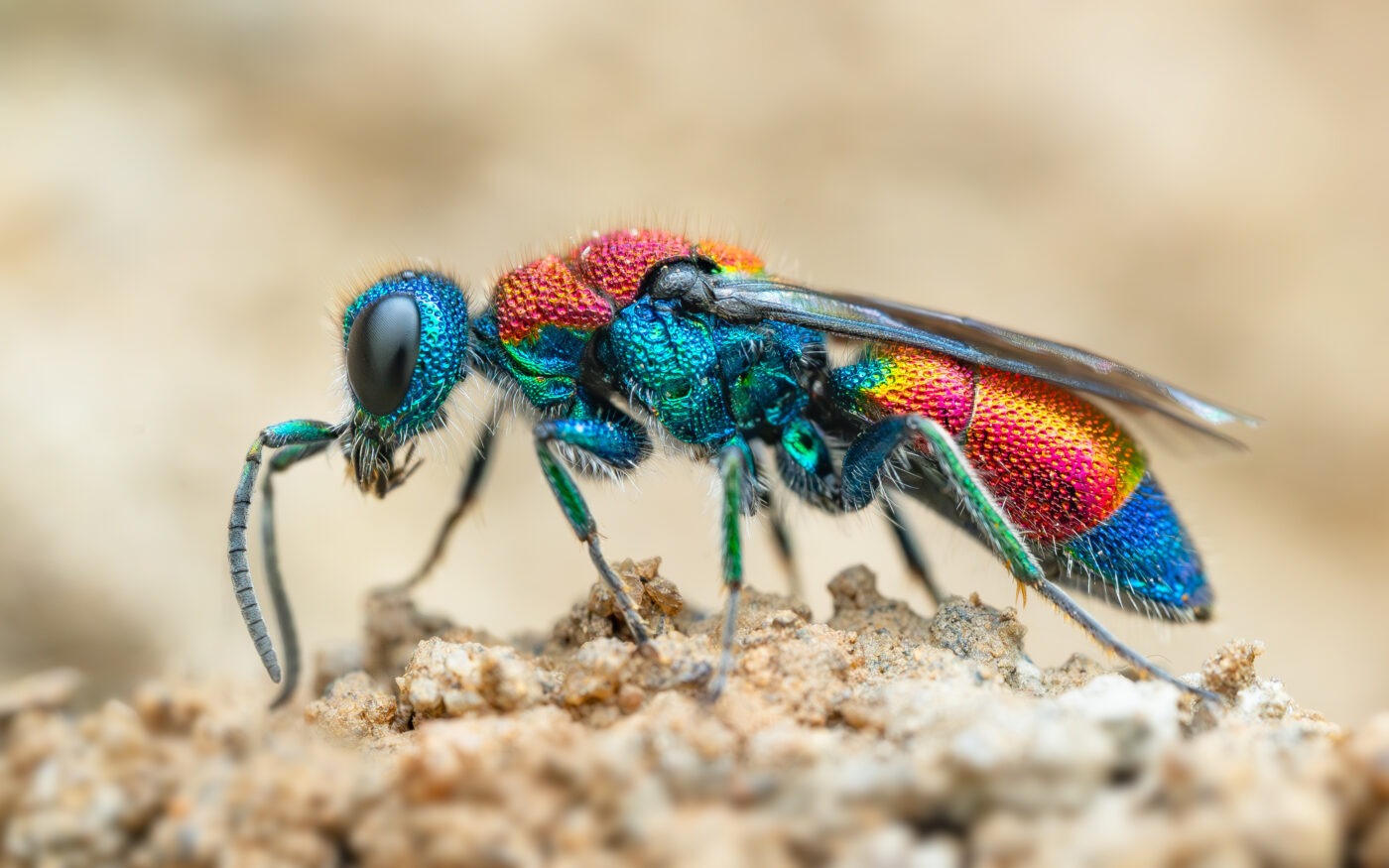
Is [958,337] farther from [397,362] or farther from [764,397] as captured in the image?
[397,362]

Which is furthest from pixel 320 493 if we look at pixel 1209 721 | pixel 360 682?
pixel 1209 721

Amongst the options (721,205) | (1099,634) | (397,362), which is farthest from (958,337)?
(721,205)

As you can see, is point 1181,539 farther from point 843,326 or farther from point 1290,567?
point 1290,567

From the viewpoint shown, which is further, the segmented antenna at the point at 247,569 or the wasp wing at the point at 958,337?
the wasp wing at the point at 958,337

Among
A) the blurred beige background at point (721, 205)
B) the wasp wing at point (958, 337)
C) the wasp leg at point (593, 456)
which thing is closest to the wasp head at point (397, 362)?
the wasp leg at point (593, 456)

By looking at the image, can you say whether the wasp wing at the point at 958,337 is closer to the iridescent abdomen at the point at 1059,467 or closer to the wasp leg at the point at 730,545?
the iridescent abdomen at the point at 1059,467
